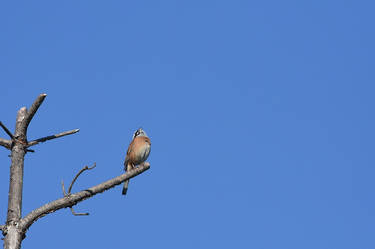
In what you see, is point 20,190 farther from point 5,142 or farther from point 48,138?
point 48,138

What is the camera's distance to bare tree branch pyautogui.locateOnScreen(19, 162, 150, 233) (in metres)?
5.77

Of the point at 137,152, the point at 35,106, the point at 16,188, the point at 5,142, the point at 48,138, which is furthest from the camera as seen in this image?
the point at 137,152

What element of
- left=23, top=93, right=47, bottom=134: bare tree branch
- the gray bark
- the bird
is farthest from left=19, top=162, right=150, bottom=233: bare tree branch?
the bird

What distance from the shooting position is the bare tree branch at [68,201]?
18.9ft

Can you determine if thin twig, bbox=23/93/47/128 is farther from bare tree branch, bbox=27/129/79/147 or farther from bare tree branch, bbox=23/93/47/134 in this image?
bare tree branch, bbox=27/129/79/147

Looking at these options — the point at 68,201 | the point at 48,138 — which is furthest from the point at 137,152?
the point at 68,201

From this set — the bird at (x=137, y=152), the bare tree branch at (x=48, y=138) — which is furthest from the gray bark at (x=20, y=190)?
the bird at (x=137, y=152)

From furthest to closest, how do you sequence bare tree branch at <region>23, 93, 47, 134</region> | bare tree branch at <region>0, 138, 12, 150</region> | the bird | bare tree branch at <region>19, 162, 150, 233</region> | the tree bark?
1. the bird
2. bare tree branch at <region>0, 138, 12, 150</region>
3. bare tree branch at <region>23, 93, 47, 134</region>
4. bare tree branch at <region>19, 162, 150, 233</region>
5. the tree bark

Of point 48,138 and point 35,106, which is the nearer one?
point 35,106

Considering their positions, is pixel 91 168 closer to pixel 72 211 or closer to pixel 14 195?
pixel 72 211

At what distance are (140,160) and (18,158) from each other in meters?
7.12

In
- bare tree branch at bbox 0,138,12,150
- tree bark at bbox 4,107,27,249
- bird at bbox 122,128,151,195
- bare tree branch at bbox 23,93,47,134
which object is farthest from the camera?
bird at bbox 122,128,151,195

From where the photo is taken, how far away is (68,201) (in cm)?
621

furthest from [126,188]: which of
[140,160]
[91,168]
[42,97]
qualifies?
[42,97]
